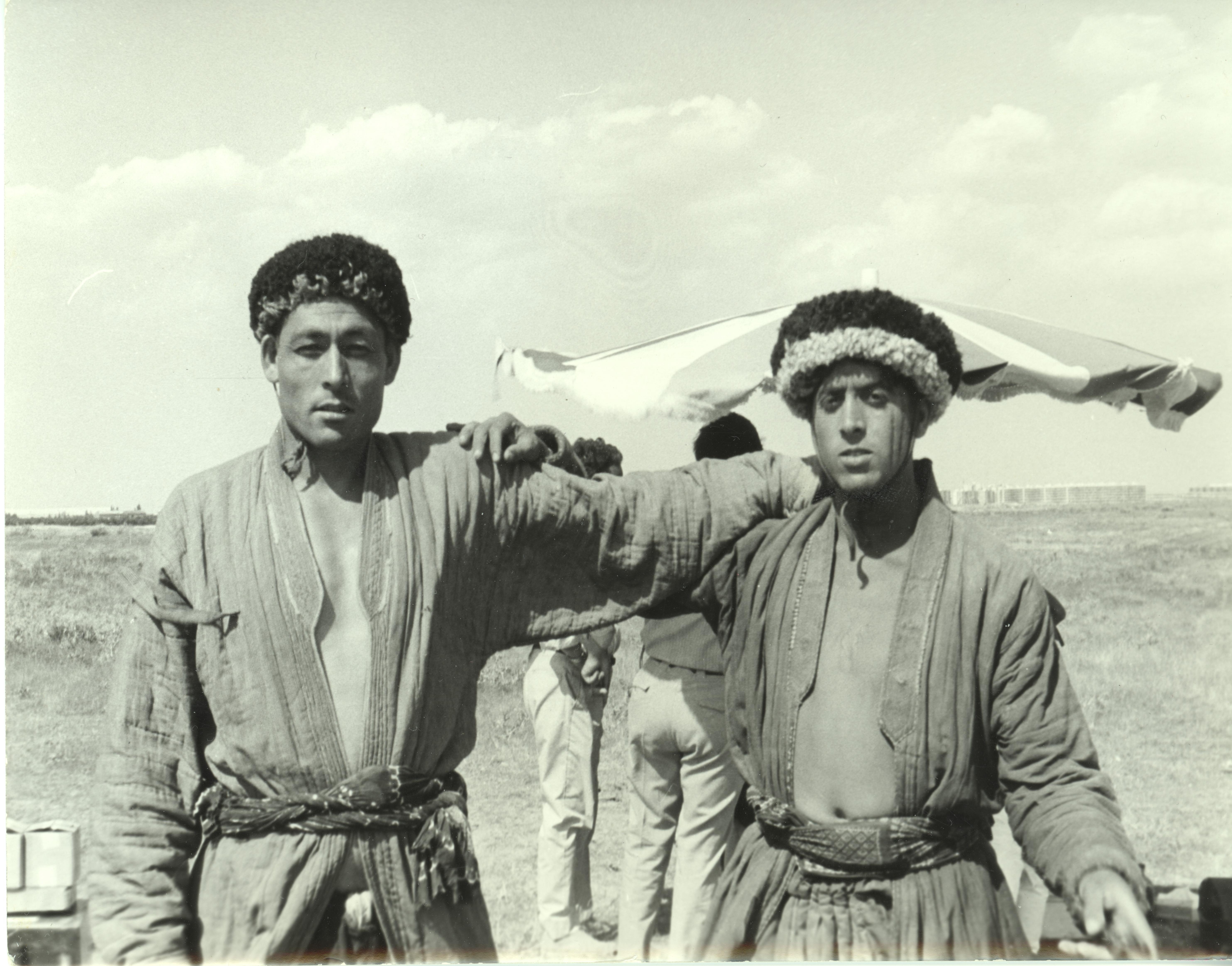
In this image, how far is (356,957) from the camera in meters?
2.73

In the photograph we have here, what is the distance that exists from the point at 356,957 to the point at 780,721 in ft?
3.56

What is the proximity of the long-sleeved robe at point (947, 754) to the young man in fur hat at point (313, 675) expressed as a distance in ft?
2.05

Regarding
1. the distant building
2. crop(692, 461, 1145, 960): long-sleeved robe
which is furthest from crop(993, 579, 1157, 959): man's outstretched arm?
the distant building

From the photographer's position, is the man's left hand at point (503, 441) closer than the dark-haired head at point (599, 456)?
Yes

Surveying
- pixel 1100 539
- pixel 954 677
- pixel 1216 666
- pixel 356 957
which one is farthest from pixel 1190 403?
pixel 1100 539

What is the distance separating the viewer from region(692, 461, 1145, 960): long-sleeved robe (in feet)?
8.41

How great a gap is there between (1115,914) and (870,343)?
124cm

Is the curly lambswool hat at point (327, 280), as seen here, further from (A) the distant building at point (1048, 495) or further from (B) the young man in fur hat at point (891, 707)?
(A) the distant building at point (1048, 495)

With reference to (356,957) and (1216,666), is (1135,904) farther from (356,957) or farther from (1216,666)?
(1216,666)

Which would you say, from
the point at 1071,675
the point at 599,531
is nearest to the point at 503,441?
the point at 599,531

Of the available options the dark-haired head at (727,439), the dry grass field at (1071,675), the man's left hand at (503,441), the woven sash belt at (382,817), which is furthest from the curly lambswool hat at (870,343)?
the dry grass field at (1071,675)

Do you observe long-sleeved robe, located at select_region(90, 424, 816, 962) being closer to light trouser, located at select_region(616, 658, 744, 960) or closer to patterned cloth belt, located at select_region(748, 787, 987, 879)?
patterned cloth belt, located at select_region(748, 787, 987, 879)

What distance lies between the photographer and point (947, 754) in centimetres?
257

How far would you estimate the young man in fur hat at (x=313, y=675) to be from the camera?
265 centimetres
